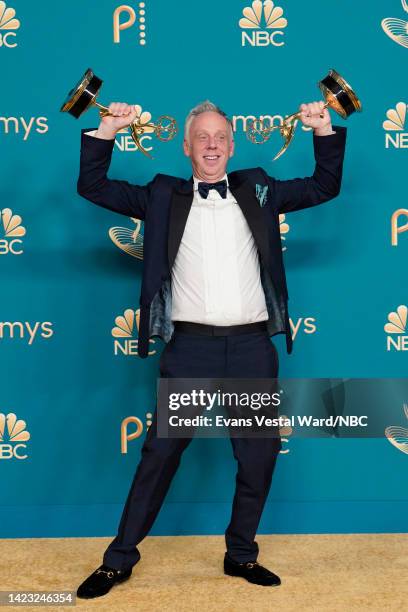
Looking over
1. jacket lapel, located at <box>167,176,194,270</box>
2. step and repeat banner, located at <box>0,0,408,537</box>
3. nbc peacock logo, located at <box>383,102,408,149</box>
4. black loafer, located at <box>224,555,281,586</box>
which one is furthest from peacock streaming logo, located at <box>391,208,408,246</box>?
black loafer, located at <box>224,555,281,586</box>

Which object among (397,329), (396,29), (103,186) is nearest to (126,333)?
(103,186)

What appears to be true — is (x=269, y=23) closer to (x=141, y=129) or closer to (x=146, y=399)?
(x=141, y=129)

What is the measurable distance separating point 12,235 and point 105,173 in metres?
0.68

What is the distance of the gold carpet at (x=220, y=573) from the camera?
2.69 m

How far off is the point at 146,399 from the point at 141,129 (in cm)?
113

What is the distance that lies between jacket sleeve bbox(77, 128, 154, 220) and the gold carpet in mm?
1316

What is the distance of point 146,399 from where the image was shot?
3324mm

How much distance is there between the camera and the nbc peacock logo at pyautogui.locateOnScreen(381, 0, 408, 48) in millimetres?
3207

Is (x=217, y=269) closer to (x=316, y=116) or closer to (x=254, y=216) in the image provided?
(x=254, y=216)

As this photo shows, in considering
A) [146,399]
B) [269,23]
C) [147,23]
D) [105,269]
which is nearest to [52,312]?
[105,269]

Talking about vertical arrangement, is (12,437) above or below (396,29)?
below

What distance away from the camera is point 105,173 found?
275cm

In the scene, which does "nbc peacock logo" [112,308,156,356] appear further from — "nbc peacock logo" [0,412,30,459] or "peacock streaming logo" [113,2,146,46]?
"peacock streaming logo" [113,2,146,46]

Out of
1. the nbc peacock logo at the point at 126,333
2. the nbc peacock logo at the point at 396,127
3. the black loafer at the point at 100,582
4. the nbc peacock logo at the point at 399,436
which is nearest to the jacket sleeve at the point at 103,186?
the nbc peacock logo at the point at 126,333
